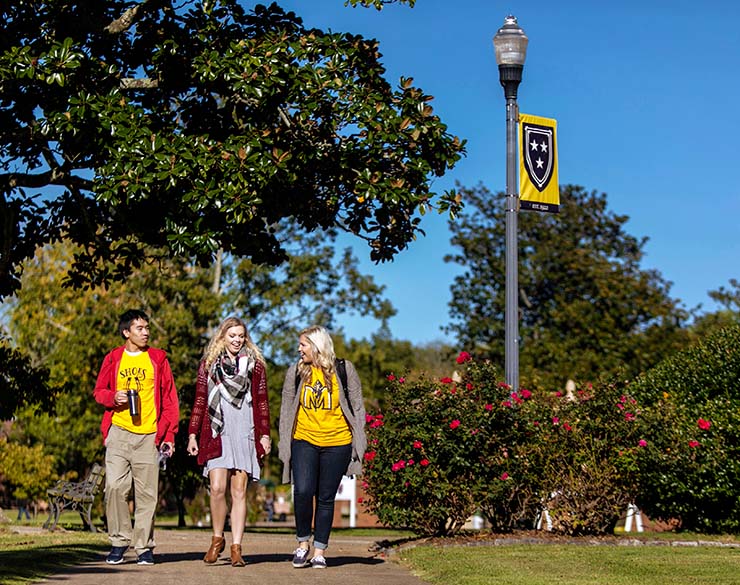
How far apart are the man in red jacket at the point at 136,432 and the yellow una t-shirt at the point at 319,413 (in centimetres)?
101

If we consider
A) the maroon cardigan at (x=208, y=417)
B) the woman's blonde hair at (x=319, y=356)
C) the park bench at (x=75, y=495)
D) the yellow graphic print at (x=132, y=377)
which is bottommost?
the park bench at (x=75, y=495)

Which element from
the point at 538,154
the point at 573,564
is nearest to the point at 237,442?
the point at 573,564

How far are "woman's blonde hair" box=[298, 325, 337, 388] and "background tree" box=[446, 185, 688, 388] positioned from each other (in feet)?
124

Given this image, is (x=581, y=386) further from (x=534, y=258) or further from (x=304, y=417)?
(x=534, y=258)

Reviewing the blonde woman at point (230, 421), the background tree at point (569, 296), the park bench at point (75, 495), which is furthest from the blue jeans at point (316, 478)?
the background tree at point (569, 296)

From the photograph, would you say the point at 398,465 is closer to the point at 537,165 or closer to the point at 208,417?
the point at 208,417

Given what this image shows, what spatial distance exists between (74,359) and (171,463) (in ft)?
36.2

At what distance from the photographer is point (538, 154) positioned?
14.8 meters

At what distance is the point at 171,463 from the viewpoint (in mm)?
24359

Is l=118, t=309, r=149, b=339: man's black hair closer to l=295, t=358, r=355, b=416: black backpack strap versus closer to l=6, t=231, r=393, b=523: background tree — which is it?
l=295, t=358, r=355, b=416: black backpack strap

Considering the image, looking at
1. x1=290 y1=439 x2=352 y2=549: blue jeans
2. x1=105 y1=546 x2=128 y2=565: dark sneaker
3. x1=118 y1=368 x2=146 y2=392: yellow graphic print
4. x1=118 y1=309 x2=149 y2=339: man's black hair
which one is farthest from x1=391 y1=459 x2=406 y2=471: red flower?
x1=118 y1=309 x2=149 y2=339: man's black hair

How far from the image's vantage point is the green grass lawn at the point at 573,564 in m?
9.03

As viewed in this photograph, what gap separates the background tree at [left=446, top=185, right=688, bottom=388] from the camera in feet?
168

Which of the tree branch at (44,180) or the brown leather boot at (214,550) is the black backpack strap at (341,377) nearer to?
the brown leather boot at (214,550)
